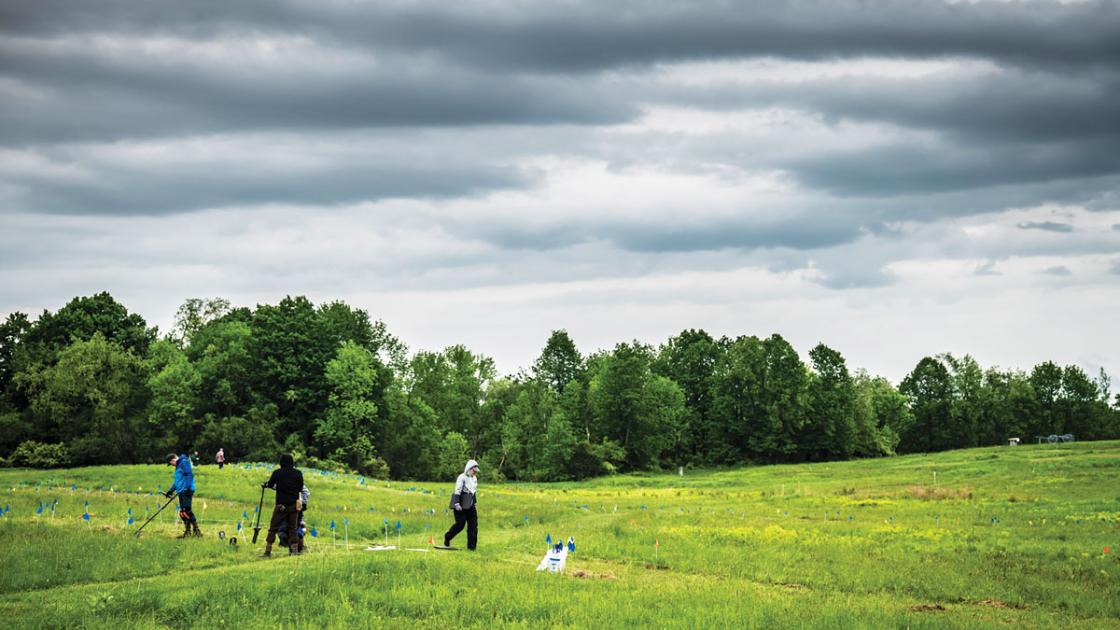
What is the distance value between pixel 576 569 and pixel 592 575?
113 cm

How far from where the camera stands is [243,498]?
40812 mm

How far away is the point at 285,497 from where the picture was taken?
72.0 ft

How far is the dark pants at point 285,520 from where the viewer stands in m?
21.9

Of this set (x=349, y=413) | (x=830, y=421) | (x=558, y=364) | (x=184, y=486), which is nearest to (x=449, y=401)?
(x=558, y=364)

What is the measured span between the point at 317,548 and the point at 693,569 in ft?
36.1

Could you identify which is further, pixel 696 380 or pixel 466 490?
pixel 696 380

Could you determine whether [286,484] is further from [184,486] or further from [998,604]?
[998,604]

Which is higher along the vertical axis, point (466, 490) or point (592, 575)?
point (466, 490)

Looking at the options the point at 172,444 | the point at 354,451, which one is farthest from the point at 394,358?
the point at 172,444

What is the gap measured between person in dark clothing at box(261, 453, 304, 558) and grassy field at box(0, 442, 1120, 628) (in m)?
0.86

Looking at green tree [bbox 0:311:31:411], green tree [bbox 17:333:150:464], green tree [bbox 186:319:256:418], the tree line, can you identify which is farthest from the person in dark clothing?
green tree [bbox 0:311:31:411]

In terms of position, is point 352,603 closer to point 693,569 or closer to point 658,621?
point 658,621

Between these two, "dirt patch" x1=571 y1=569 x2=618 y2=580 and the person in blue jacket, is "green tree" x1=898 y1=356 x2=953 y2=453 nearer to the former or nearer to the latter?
"dirt patch" x1=571 y1=569 x2=618 y2=580

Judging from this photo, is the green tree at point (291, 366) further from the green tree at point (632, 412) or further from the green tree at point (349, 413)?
the green tree at point (632, 412)
